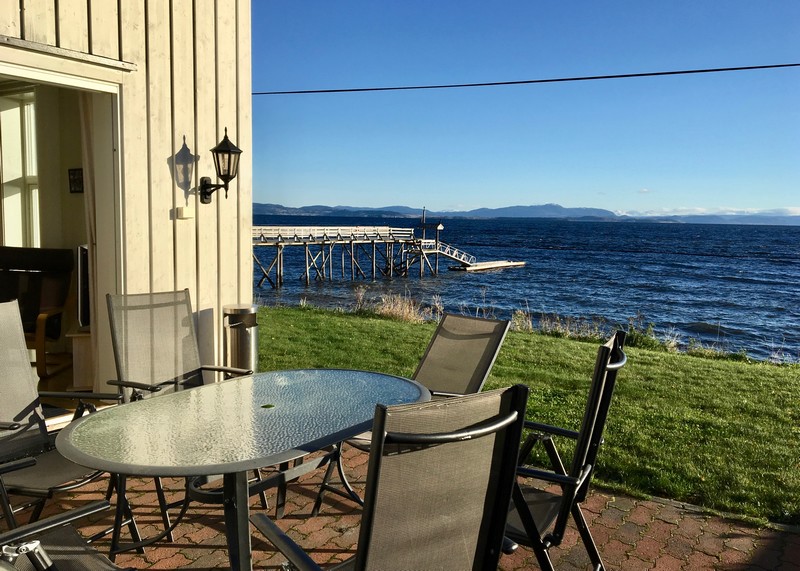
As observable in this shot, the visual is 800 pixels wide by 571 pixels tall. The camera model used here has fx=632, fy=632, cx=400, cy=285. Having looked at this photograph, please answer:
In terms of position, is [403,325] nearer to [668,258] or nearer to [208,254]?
[208,254]

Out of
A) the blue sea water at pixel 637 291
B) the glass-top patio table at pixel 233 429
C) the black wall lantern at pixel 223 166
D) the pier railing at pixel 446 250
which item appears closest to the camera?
the glass-top patio table at pixel 233 429

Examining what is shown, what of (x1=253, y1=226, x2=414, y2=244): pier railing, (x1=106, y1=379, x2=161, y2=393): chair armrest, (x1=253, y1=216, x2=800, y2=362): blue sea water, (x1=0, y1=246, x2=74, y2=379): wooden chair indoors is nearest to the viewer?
(x1=106, y1=379, x2=161, y2=393): chair armrest

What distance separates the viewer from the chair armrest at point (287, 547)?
152 centimetres

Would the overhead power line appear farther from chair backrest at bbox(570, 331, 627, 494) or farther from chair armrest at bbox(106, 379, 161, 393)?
chair armrest at bbox(106, 379, 161, 393)

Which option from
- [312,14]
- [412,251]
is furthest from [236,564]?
[412,251]

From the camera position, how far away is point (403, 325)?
9359 millimetres

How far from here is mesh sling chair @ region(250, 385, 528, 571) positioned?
1332 mm

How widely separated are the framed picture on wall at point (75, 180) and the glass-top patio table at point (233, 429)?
12.2 ft

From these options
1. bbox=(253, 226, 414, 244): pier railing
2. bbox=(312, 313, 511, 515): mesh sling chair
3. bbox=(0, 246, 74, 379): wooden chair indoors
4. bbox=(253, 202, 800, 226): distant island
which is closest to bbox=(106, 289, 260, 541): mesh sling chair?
bbox=(312, 313, 511, 515): mesh sling chair

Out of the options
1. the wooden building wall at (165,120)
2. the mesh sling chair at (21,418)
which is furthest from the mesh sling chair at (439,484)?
the wooden building wall at (165,120)

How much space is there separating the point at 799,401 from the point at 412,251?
31.4m

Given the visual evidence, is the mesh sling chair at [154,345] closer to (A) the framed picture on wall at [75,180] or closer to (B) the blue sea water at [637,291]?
(A) the framed picture on wall at [75,180]

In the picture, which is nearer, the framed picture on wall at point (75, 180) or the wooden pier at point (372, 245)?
the framed picture on wall at point (75, 180)

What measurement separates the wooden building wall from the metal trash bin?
0.29ft
